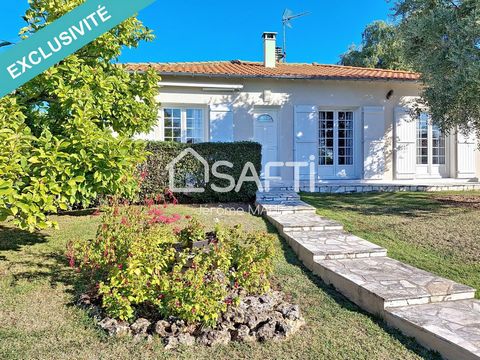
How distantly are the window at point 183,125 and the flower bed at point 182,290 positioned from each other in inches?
320

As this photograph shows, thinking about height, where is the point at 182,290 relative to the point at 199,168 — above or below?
below

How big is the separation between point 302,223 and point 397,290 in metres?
3.07

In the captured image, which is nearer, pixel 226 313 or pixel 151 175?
pixel 226 313

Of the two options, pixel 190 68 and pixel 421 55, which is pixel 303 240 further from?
pixel 190 68

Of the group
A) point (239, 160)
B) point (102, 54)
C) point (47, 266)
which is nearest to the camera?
point (47, 266)

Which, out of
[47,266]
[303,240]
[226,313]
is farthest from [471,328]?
[47,266]

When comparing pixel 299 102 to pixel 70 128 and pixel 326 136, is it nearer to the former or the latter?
pixel 326 136

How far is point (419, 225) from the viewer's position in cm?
720

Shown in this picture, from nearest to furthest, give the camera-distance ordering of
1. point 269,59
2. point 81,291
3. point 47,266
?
1. point 81,291
2. point 47,266
3. point 269,59

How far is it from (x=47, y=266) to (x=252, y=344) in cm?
325

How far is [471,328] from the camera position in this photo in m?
3.19

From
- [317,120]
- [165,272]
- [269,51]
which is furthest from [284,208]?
[269,51]

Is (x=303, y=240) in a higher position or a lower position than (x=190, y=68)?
lower

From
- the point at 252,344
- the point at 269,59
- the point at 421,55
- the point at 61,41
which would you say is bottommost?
the point at 252,344
